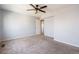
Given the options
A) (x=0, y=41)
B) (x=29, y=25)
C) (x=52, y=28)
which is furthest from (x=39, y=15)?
(x=0, y=41)

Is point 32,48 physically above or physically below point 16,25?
below

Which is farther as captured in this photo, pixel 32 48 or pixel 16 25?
pixel 16 25

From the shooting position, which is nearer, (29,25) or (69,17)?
(29,25)

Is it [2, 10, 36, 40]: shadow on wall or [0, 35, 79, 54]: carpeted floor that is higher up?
[2, 10, 36, 40]: shadow on wall

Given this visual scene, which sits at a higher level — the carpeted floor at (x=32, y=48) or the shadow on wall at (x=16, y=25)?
the shadow on wall at (x=16, y=25)

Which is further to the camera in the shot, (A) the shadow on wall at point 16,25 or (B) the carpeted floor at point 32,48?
(A) the shadow on wall at point 16,25

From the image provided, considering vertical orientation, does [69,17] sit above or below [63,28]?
above

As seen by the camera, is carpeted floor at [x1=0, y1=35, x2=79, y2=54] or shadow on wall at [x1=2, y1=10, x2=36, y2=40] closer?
carpeted floor at [x1=0, y1=35, x2=79, y2=54]
